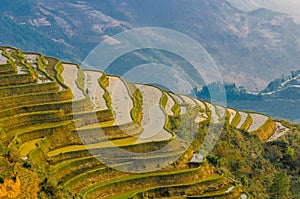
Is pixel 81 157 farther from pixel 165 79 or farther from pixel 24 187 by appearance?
pixel 165 79

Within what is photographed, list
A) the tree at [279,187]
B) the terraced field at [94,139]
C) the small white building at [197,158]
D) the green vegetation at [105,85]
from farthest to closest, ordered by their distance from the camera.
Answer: the tree at [279,187]
the green vegetation at [105,85]
the small white building at [197,158]
the terraced field at [94,139]

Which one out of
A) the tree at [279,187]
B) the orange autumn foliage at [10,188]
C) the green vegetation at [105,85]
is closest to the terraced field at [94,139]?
the green vegetation at [105,85]

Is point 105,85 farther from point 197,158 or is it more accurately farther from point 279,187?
point 279,187

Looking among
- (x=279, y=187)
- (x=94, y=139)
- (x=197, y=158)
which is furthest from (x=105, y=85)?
(x=279, y=187)

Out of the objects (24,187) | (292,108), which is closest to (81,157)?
(24,187)

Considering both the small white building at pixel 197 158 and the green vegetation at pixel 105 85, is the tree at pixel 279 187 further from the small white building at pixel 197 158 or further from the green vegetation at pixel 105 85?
the green vegetation at pixel 105 85

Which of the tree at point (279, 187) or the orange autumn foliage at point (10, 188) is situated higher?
the tree at point (279, 187)

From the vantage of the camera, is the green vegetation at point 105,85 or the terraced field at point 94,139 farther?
the green vegetation at point 105,85

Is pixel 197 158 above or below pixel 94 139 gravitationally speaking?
below

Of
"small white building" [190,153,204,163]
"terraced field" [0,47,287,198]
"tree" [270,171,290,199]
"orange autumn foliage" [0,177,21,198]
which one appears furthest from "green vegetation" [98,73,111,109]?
"orange autumn foliage" [0,177,21,198]
